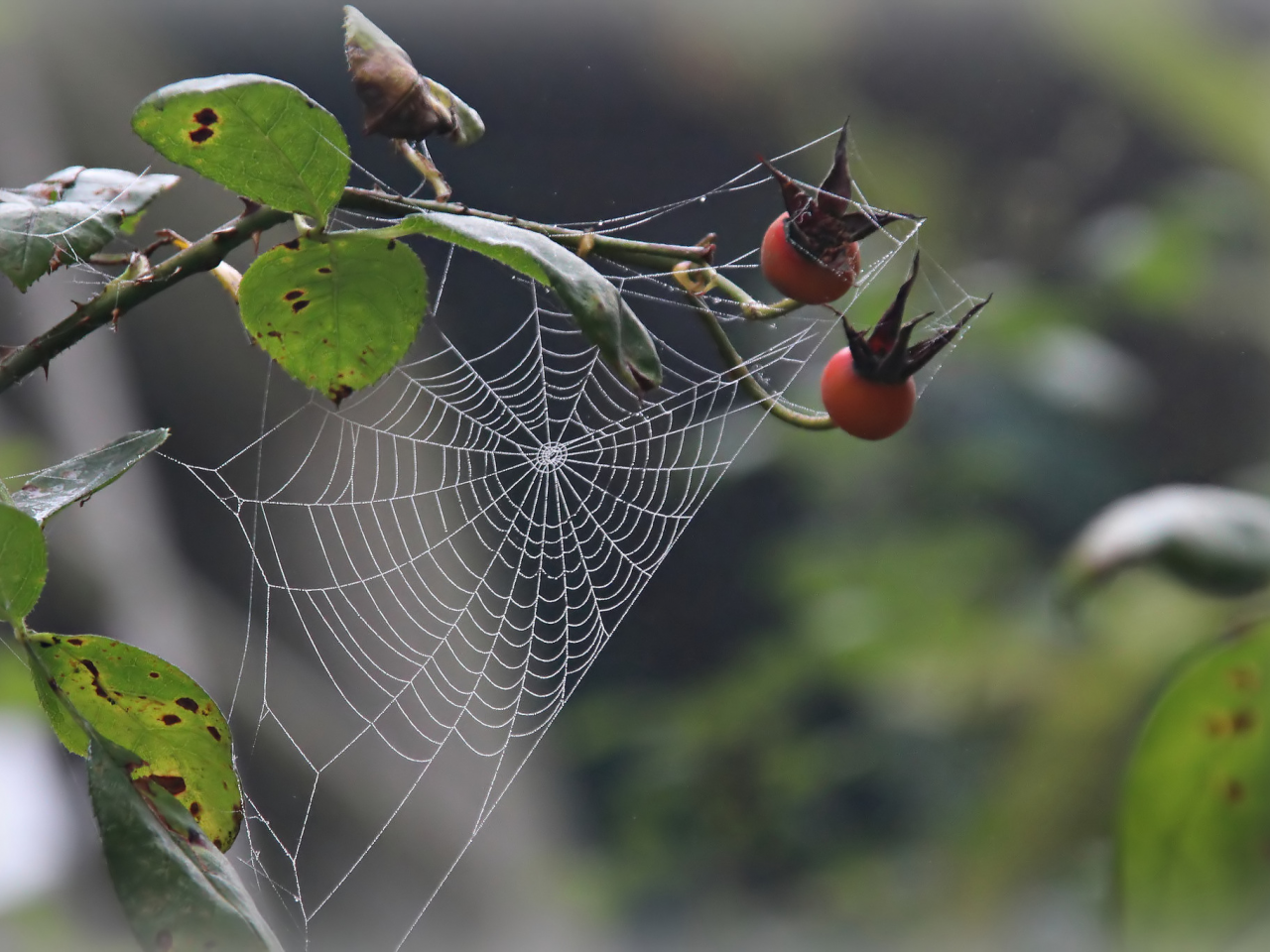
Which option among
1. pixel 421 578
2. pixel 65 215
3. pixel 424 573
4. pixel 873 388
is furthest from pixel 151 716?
pixel 424 573

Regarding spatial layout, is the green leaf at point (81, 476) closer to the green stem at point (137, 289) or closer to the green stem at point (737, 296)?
the green stem at point (137, 289)

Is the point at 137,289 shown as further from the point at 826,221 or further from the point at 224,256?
the point at 826,221

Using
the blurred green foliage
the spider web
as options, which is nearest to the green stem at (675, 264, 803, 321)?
the blurred green foliage

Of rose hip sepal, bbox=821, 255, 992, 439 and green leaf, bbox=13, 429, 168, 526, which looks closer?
green leaf, bbox=13, 429, 168, 526

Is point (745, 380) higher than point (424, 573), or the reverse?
point (424, 573)

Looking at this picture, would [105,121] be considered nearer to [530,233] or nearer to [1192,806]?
[530,233]

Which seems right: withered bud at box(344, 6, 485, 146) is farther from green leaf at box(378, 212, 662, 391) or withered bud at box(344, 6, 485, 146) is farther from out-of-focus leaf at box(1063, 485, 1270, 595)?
out-of-focus leaf at box(1063, 485, 1270, 595)
